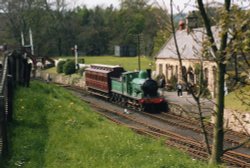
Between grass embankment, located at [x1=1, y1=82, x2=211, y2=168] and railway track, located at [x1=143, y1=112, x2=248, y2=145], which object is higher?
grass embankment, located at [x1=1, y1=82, x2=211, y2=168]

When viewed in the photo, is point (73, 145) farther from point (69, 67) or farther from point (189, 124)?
point (69, 67)

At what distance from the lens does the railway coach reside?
32344 mm

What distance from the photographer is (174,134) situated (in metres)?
23.6

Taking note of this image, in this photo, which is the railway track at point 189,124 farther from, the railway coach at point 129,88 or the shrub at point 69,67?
the shrub at point 69,67

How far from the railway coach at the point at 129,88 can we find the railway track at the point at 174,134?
1520 millimetres

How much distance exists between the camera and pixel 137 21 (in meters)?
97.4

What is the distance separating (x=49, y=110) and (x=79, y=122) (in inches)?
76.2

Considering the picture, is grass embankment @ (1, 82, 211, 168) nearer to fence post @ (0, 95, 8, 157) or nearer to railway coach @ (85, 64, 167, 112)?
fence post @ (0, 95, 8, 157)

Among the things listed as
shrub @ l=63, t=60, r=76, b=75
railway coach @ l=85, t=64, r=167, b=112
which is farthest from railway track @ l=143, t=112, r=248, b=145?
shrub @ l=63, t=60, r=76, b=75

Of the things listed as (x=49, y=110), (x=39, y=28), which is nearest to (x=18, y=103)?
(x=49, y=110)

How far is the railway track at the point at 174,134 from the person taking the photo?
1852 centimetres

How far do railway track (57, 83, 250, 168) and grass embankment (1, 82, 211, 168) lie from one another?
2228 mm

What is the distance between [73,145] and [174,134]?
11372 mm

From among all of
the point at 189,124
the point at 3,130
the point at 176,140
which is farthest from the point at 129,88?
the point at 3,130
